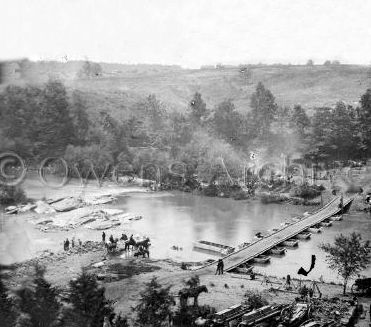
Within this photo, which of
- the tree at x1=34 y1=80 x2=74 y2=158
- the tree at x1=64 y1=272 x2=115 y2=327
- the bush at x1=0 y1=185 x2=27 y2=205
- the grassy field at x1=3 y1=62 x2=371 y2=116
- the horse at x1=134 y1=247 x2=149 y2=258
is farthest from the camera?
the grassy field at x1=3 y1=62 x2=371 y2=116

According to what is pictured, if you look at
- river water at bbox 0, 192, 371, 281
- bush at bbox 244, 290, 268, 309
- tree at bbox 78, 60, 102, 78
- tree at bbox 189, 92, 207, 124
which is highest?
tree at bbox 78, 60, 102, 78

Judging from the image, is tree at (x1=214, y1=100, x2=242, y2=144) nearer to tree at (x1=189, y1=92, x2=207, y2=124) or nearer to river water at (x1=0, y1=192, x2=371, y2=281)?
tree at (x1=189, y1=92, x2=207, y2=124)

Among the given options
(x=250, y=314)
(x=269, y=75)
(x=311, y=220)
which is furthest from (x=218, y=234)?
(x=269, y=75)

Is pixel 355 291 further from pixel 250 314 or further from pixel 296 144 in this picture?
pixel 296 144

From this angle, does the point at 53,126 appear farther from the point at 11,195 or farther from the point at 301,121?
the point at 301,121

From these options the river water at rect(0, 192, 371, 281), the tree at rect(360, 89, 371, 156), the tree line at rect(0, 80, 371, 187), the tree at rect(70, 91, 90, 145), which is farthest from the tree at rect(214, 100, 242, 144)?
the river water at rect(0, 192, 371, 281)

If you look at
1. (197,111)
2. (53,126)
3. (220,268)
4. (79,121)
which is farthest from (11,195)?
(197,111)
